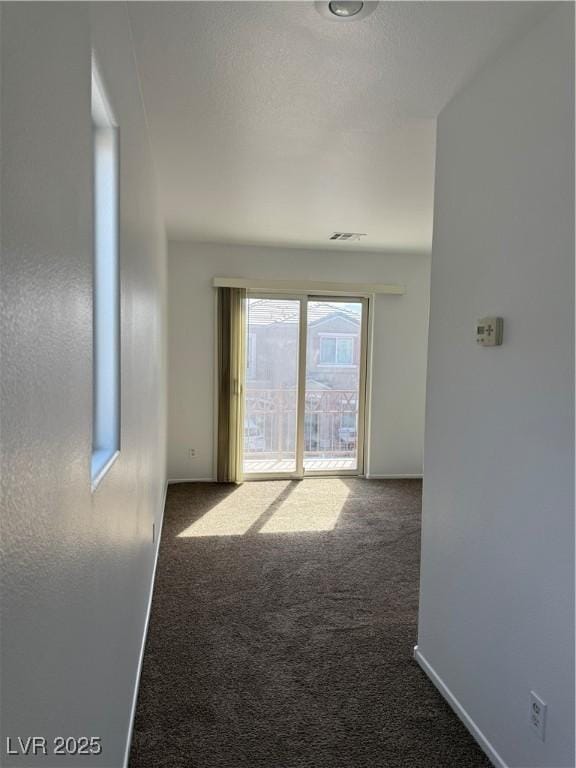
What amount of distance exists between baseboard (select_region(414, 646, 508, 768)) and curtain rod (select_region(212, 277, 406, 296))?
389cm

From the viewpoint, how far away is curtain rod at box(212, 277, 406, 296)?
554 centimetres

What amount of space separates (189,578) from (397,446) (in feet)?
11.1

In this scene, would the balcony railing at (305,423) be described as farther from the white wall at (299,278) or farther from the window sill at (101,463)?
the window sill at (101,463)

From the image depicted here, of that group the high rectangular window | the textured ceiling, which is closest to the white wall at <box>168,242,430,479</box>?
the textured ceiling

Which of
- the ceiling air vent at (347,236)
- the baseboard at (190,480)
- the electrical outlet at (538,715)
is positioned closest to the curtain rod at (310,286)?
the ceiling air vent at (347,236)

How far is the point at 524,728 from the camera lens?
1.72m

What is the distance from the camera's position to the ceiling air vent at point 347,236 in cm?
492

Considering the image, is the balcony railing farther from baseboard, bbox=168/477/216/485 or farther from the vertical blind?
baseboard, bbox=168/477/216/485

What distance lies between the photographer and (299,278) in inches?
227

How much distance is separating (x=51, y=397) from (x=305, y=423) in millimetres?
5209

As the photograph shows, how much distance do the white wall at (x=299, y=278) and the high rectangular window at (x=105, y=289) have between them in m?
4.03

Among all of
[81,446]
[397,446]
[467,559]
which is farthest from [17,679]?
[397,446]

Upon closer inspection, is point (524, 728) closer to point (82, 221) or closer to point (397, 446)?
point (82, 221)

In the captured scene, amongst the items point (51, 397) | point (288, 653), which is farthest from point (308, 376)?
point (51, 397)
